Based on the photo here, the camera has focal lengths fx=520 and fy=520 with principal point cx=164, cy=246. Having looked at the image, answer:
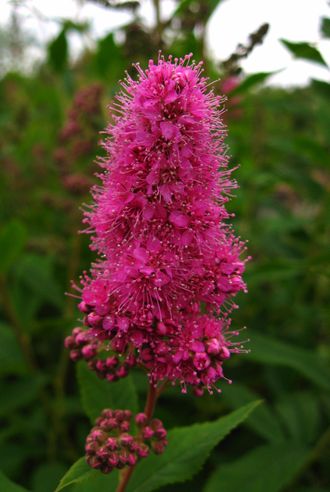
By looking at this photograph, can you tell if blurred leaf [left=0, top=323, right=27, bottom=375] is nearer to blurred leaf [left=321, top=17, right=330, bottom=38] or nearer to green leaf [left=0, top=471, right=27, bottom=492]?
green leaf [left=0, top=471, right=27, bottom=492]

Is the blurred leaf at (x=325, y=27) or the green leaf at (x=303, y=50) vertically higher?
the blurred leaf at (x=325, y=27)

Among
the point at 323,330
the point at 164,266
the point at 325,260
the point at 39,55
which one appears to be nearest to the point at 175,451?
the point at 164,266

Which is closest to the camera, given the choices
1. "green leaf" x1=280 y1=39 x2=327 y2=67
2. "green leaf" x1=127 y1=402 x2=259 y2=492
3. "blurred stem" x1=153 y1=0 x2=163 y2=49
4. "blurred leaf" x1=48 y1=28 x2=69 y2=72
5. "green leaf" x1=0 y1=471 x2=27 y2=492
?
"green leaf" x1=0 y1=471 x2=27 y2=492

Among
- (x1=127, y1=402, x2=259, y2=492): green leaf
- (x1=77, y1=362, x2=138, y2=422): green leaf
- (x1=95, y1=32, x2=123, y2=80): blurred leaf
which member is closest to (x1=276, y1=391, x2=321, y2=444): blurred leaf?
(x1=127, y1=402, x2=259, y2=492): green leaf

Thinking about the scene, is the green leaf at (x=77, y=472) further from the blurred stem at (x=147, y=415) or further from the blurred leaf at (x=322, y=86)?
the blurred leaf at (x=322, y=86)

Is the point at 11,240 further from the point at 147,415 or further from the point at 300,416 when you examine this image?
the point at 300,416

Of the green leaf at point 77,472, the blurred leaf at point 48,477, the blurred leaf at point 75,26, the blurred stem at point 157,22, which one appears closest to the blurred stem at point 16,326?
the blurred leaf at point 48,477

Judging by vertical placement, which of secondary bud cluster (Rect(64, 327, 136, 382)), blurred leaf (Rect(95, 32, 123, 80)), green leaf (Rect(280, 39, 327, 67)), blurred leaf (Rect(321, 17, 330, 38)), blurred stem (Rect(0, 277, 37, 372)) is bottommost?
secondary bud cluster (Rect(64, 327, 136, 382))
